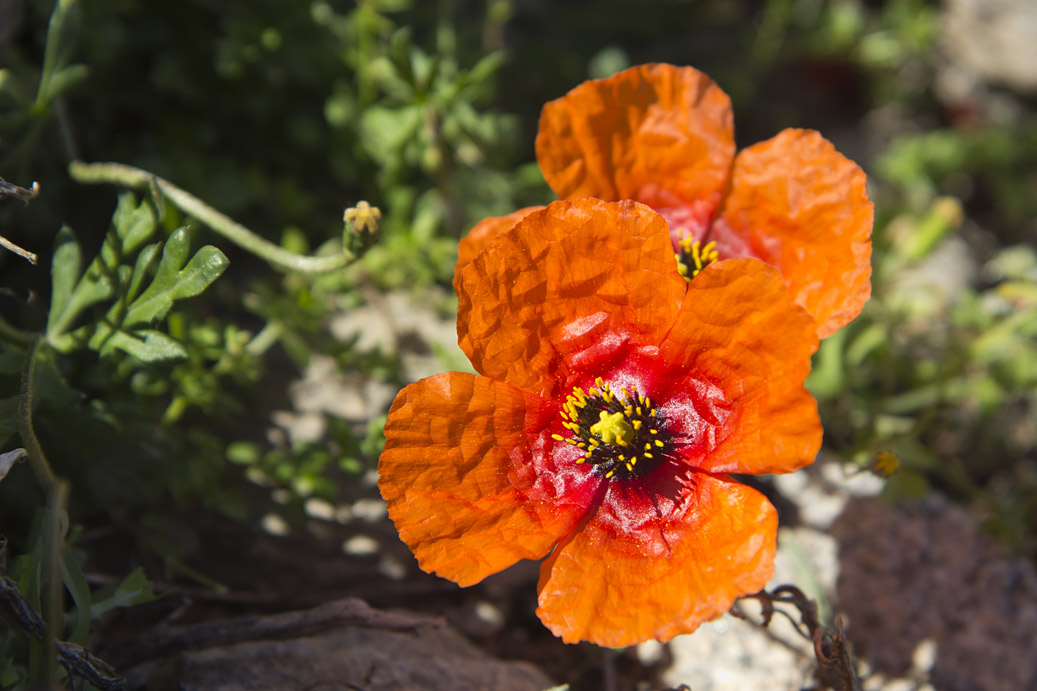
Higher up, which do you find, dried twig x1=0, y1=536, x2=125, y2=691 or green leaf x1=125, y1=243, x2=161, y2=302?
green leaf x1=125, y1=243, x2=161, y2=302

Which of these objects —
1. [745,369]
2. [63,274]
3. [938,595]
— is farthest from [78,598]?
[938,595]

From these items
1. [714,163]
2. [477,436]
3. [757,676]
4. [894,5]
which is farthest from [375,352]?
[894,5]

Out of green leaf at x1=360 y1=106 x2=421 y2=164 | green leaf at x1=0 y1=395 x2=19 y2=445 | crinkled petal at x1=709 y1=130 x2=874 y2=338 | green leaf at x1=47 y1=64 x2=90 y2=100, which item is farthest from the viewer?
green leaf at x1=360 y1=106 x2=421 y2=164

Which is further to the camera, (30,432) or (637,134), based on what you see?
(637,134)

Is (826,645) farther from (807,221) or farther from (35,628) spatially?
(35,628)

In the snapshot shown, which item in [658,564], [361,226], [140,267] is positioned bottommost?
[658,564]

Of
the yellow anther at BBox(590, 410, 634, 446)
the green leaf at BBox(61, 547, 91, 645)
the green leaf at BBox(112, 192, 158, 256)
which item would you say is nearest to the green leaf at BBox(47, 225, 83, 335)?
the green leaf at BBox(112, 192, 158, 256)

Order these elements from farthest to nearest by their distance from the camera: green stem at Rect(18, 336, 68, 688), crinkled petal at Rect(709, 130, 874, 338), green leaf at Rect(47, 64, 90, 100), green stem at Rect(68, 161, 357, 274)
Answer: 1. green leaf at Rect(47, 64, 90, 100)
2. green stem at Rect(68, 161, 357, 274)
3. crinkled petal at Rect(709, 130, 874, 338)
4. green stem at Rect(18, 336, 68, 688)

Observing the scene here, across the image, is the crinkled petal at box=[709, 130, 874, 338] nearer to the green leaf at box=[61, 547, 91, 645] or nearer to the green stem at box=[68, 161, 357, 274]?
the green stem at box=[68, 161, 357, 274]

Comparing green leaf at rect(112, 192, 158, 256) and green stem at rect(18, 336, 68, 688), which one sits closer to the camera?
green stem at rect(18, 336, 68, 688)
